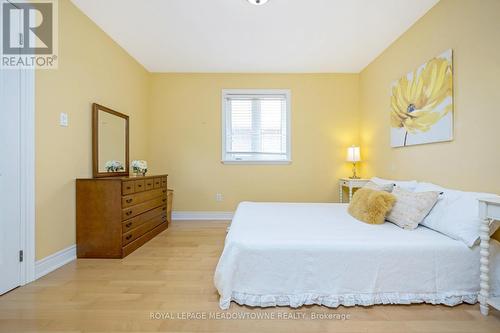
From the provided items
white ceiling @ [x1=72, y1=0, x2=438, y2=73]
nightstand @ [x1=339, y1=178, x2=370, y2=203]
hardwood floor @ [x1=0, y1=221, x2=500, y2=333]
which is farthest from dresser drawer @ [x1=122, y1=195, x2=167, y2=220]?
nightstand @ [x1=339, y1=178, x2=370, y2=203]

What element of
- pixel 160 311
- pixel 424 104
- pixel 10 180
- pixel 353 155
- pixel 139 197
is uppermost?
pixel 424 104

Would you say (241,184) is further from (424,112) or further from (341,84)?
(424,112)

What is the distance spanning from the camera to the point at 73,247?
97.9 inches

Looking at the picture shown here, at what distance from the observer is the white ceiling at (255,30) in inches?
97.4

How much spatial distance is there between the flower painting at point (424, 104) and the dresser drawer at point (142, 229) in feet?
11.1

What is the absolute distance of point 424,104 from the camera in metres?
2.54

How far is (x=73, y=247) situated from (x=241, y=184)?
8.28ft

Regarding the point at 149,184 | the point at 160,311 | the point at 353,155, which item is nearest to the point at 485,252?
the point at 160,311

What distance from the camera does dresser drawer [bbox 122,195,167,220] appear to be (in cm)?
264

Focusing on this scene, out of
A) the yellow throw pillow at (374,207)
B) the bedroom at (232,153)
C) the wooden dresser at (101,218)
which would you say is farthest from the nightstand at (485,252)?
the wooden dresser at (101,218)

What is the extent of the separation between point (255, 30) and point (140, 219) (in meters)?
2.71

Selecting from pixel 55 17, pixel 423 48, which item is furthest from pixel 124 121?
pixel 423 48

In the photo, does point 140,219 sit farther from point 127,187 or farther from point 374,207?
point 374,207

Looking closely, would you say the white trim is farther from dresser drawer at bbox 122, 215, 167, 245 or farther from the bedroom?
dresser drawer at bbox 122, 215, 167, 245
